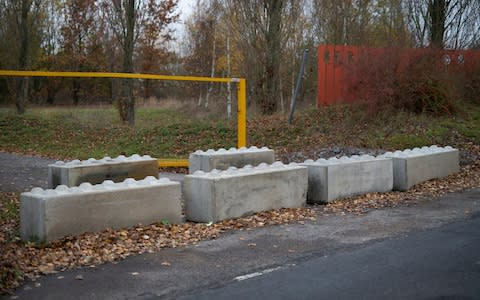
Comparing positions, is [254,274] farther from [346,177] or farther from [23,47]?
[23,47]

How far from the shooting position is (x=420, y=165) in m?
12.6

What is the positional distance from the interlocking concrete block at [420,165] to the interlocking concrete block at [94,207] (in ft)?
17.0

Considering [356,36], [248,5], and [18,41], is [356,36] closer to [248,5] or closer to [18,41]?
[248,5]

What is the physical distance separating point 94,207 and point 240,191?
2277mm

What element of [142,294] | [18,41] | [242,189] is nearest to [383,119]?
[242,189]

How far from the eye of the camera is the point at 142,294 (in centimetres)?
576

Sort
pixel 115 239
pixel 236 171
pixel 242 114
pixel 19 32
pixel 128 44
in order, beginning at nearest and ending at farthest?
pixel 115 239 → pixel 236 171 → pixel 242 114 → pixel 128 44 → pixel 19 32

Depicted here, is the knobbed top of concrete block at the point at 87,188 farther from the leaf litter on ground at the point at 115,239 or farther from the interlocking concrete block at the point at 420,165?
the interlocking concrete block at the point at 420,165

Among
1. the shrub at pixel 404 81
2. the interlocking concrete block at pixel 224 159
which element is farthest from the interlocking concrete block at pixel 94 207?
the shrub at pixel 404 81

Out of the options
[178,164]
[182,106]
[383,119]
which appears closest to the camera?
[178,164]

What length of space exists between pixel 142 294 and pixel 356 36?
A: 2781 cm

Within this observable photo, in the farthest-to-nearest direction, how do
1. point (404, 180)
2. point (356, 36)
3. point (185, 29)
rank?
point (185, 29) < point (356, 36) < point (404, 180)

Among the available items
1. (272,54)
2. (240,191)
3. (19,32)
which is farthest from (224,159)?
(19,32)

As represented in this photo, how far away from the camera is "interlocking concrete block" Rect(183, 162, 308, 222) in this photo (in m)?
8.85
